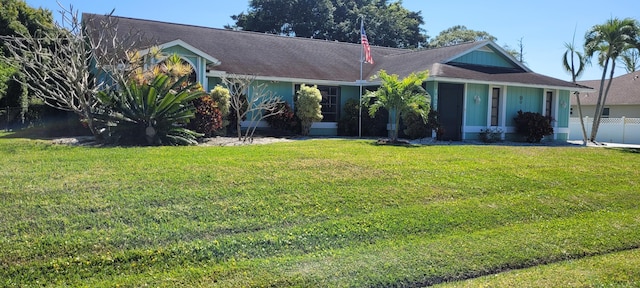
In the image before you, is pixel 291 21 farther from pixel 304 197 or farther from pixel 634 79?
pixel 304 197

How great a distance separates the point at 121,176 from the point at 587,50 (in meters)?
19.6

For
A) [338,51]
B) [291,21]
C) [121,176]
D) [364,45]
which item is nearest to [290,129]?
[364,45]

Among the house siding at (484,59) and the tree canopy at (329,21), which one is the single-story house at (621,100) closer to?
the house siding at (484,59)

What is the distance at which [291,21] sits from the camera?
134ft

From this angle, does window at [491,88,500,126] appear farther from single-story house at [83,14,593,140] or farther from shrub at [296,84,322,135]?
shrub at [296,84,322,135]

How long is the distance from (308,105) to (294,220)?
1232cm

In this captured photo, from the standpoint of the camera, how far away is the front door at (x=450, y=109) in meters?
19.5

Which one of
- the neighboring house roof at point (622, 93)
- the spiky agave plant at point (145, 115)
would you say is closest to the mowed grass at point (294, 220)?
the spiky agave plant at point (145, 115)

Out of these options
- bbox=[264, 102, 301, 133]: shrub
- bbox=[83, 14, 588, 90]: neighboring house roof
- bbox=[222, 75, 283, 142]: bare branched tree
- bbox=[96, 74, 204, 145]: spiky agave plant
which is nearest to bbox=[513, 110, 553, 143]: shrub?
bbox=[83, 14, 588, 90]: neighboring house roof

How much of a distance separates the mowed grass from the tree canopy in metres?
31.4

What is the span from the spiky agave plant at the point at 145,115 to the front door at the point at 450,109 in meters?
10.5

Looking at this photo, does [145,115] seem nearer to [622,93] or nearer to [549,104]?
[549,104]

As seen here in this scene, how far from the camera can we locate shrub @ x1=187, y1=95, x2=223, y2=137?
15.0m

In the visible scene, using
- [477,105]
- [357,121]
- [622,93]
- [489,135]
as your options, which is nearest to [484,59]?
[477,105]
